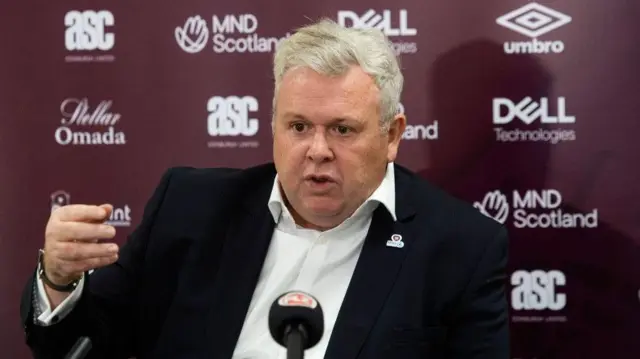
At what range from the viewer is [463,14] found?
263 centimetres

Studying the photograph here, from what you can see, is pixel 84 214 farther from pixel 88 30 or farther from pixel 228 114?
pixel 88 30

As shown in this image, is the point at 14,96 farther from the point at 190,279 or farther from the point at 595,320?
the point at 595,320

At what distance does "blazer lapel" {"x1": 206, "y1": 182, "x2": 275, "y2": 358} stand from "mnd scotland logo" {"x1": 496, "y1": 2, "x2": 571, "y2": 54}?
114cm

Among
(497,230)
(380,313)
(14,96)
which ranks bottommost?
(380,313)

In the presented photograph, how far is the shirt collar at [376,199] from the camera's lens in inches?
78.2

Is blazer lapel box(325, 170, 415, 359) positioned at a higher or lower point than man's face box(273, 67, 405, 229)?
lower

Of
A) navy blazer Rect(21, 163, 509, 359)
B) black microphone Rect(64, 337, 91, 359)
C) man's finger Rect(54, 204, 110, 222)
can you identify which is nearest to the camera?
black microphone Rect(64, 337, 91, 359)

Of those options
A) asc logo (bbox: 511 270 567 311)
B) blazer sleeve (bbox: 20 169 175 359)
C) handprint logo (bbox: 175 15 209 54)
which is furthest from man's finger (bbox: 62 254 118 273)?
asc logo (bbox: 511 270 567 311)

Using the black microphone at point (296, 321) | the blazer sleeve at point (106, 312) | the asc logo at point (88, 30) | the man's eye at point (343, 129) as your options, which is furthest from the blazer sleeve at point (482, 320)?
the asc logo at point (88, 30)

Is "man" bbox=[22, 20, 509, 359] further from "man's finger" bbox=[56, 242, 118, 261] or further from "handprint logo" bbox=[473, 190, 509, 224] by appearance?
"handprint logo" bbox=[473, 190, 509, 224]

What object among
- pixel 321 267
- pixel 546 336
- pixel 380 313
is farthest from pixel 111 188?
pixel 546 336

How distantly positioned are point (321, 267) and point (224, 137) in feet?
2.98

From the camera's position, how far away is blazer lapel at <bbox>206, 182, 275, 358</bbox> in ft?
6.29

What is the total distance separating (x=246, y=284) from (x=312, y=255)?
0.19m
